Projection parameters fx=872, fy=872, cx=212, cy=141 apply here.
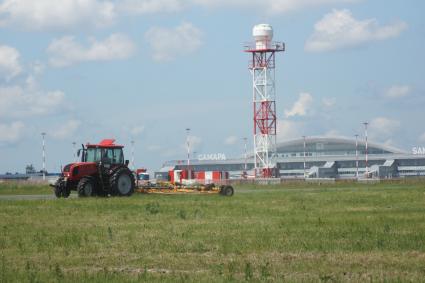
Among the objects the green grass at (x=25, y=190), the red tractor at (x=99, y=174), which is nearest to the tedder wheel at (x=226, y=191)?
the red tractor at (x=99, y=174)

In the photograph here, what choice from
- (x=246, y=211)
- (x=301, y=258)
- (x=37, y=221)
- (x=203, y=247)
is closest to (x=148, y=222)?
(x=37, y=221)

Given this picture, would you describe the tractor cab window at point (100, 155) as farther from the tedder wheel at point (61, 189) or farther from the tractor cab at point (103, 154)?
the tedder wheel at point (61, 189)

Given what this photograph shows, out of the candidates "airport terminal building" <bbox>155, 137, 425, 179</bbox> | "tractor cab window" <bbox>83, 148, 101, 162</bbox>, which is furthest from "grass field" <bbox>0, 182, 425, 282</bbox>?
"airport terminal building" <bbox>155, 137, 425, 179</bbox>

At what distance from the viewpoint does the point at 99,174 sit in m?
45.8

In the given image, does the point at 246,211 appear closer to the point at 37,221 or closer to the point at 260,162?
the point at 37,221

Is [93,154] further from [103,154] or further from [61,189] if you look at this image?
[61,189]

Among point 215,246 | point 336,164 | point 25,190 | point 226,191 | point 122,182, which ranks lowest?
point 215,246

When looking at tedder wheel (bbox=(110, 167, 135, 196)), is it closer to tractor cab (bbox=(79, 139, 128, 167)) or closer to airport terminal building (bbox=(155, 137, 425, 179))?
tractor cab (bbox=(79, 139, 128, 167))

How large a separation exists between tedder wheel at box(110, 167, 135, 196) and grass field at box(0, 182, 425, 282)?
1436 cm

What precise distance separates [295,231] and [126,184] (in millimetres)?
25001

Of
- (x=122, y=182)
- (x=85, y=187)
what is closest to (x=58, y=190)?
(x=85, y=187)

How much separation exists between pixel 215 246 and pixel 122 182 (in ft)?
89.5

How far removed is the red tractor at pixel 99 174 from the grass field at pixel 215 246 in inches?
561

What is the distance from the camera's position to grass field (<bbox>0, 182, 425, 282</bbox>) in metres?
14.9
